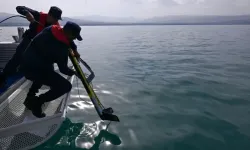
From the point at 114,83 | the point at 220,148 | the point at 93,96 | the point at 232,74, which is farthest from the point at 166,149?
the point at 232,74

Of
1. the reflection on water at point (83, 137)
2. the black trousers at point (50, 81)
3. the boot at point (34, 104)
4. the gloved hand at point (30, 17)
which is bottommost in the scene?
the reflection on water at point (83, 137)

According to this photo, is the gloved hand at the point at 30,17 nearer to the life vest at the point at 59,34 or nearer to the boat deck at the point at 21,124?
the boat deck at the point at 21,124

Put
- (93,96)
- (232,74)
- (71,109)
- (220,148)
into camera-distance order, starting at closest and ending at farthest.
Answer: (220,148)
(93,96)
(71,109)
(232,74)

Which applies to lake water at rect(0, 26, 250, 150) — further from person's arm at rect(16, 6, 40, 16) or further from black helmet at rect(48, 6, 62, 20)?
person's arm at rect(16, 6, 40, 16)

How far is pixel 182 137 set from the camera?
197 inches

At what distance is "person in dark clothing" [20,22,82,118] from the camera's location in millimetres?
4215

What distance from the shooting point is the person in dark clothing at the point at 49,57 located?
4.21m

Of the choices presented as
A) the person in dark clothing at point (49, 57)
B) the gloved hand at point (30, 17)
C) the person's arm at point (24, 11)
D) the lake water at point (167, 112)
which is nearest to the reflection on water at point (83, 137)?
the lake water at point (167, 112)

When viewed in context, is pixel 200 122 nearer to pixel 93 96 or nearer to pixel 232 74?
pixel 93 96

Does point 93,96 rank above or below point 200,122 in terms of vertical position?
above

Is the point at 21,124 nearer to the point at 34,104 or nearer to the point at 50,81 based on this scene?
the point at 34,104

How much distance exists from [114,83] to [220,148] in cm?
543

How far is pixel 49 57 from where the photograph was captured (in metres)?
4.41

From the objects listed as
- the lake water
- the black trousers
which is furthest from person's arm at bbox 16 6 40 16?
the lake water
